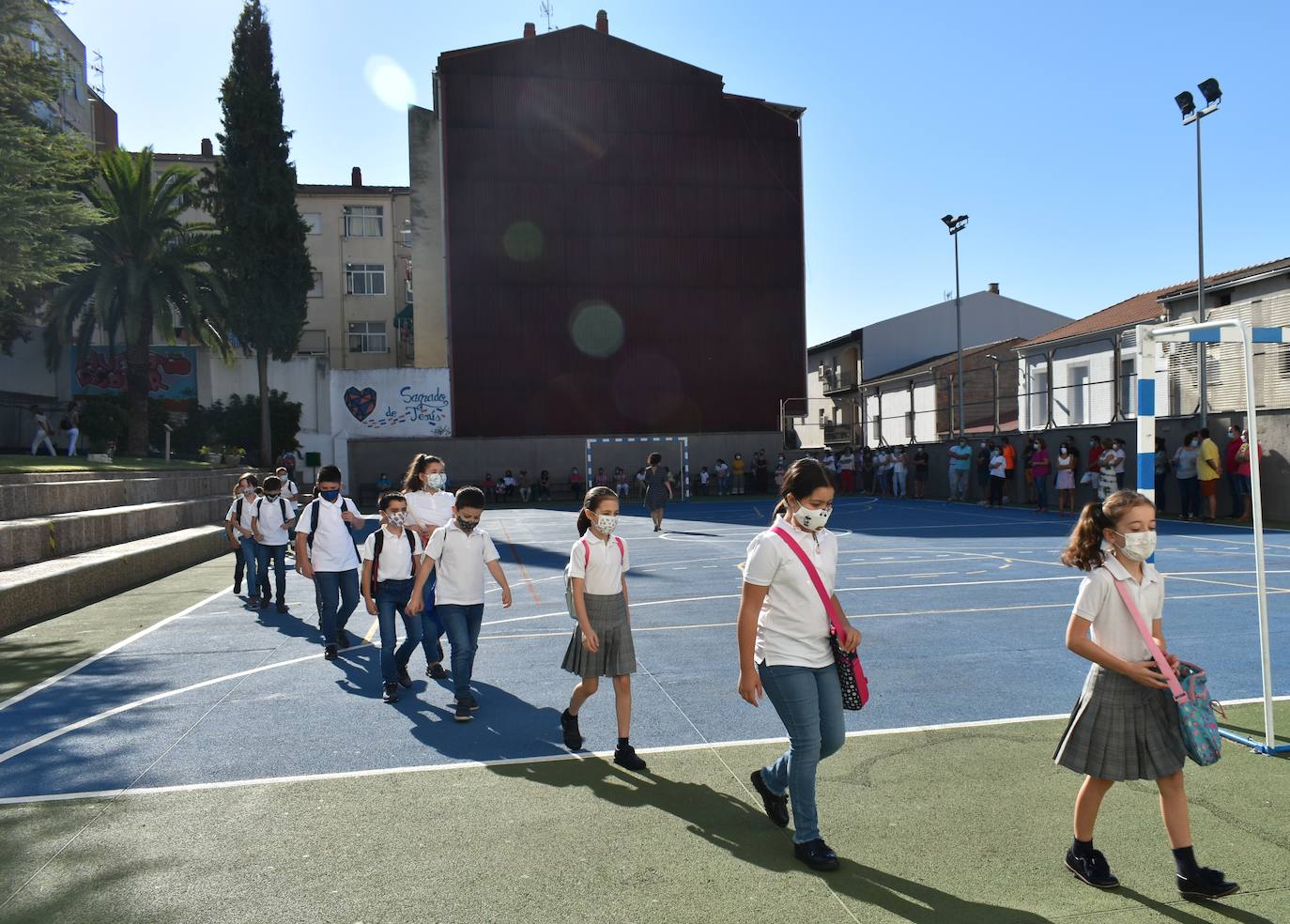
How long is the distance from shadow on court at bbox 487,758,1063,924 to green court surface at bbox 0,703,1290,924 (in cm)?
1

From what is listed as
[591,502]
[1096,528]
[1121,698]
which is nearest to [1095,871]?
[1121,698]

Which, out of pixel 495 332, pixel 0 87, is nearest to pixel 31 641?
pixel 0 87

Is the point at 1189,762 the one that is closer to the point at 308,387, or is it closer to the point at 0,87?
the point at 0,87

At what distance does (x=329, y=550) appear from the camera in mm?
9352

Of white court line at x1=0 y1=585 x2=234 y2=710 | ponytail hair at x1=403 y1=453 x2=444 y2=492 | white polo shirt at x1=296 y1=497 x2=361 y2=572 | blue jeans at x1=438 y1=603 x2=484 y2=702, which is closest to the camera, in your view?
blue jeans at x1=438 y1=603 x2=484 y2=702

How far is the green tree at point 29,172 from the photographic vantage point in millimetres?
13477

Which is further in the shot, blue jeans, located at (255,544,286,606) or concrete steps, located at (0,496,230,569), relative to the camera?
concrete steps, located at (0,496,230,569)

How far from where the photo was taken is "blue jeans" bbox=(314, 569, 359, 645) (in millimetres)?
9398

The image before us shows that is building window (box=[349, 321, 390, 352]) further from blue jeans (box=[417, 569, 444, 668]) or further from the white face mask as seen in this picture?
the white face mask

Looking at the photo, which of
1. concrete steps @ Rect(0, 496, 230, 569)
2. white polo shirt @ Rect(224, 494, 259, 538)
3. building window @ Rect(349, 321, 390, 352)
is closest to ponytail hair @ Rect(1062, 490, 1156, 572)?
white polo shirt @ Rect(224, 494, 259, 538)

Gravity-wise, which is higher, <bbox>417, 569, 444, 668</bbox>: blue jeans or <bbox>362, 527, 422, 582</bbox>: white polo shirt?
<bbox>362, 527, 422, 582</bbox>: white polo shirt

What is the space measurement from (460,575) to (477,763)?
1.63m

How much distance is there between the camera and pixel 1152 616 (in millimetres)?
4117

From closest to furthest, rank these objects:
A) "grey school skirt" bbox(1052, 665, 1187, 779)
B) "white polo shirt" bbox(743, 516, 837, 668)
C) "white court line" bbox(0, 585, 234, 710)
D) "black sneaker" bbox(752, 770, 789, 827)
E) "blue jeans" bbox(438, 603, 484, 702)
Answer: "grey school skirt" bbox(1052, 665, 1187, 779), "white polo shirt" bbox(743, 516, 837, 668), "black sneaker" bbox(752, 770, 789, 827), "blue jeans" bbox(438, 603, 484, 702), "white court line" bbox(0, 585, 234, 710)
